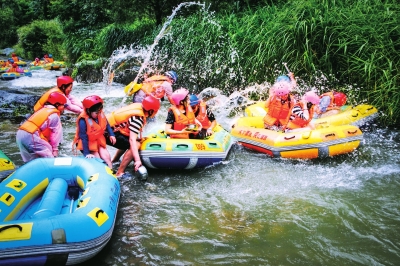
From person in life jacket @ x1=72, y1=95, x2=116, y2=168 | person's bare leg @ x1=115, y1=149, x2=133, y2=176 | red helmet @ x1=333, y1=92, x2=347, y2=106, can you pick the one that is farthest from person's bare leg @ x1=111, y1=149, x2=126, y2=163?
red helmet @ x1=333, y1=92, x2=347, y2=106

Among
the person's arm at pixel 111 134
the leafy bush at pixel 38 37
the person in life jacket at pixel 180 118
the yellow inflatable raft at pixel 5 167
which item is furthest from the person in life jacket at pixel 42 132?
the leafy bush at pixel 38 37

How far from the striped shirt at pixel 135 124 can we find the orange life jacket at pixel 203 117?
3.72 ft

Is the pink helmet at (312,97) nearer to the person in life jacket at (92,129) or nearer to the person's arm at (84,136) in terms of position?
the person in life jacket at (92,129)

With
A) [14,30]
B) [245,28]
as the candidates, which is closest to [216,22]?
[245,28]

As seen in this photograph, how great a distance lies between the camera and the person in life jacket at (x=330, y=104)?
20.9 feet

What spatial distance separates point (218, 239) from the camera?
134 inches

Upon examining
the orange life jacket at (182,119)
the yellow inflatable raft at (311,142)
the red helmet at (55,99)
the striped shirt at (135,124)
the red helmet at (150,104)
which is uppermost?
the red helmet at (55,99)

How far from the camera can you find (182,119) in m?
5.03

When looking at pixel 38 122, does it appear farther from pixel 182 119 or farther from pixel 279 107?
pixel 279 107

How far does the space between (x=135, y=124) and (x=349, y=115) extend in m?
3.72

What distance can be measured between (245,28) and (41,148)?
5619 millimetres

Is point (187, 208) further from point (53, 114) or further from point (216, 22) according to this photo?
point (216, 22)

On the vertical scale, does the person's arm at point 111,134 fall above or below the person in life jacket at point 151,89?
below

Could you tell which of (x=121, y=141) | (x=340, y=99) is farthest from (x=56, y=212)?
(x=340, y=99)
